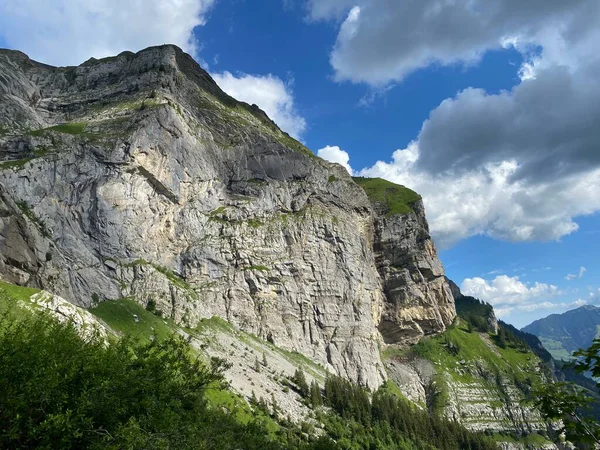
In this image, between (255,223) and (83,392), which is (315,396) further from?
(83,392)

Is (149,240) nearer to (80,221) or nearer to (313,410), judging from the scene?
(80,221)

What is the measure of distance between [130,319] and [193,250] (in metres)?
48.3

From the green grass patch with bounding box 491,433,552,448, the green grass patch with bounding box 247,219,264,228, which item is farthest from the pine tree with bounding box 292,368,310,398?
the green grass patch with bounding box 491,433,552,448

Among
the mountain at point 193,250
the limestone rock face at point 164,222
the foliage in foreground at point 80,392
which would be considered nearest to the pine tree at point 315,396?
the mountain at point 193,250

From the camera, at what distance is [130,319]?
108188mm

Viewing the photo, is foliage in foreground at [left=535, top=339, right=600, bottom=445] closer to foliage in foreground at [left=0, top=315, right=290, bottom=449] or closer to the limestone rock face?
foliage in foreground at [left=0, top=315, right=290, bottom=449]

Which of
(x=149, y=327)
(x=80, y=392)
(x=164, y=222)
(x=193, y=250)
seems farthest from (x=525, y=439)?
(x=80, y=392)

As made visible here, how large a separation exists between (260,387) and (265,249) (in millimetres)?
69927

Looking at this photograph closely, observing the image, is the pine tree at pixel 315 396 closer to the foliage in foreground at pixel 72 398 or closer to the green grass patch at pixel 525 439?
the green grass patch at pixel 525 439

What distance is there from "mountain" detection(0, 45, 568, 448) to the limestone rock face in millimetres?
516

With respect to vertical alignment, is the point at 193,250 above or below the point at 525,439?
above

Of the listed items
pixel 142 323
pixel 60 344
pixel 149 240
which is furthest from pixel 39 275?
pixel 60 344

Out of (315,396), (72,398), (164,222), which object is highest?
A: (164,222)

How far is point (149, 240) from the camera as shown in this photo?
14262cm
